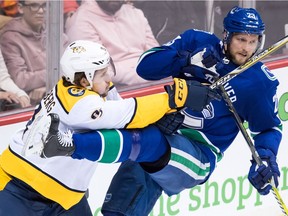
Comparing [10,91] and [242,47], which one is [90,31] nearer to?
[10,91]

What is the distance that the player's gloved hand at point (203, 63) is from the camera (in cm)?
444

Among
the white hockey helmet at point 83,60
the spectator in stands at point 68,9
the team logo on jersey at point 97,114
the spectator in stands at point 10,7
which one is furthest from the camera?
the spectator in stands at point 68,9

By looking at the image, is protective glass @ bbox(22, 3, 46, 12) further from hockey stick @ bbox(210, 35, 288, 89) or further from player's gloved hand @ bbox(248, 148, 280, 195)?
player's gloved hand @ bbox(248, 148, 280, 195)

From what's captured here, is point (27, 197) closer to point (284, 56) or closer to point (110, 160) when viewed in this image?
point (110, 160)

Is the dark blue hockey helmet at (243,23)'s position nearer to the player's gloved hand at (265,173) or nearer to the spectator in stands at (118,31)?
the player's gloved hand at (265,173)

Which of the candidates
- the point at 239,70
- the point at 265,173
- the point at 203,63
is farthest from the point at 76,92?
the point at 265,173

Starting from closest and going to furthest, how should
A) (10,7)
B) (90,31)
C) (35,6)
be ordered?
1. (10,7)
2. (35,6)
3. (90,31)

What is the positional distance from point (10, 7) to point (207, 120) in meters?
1.15

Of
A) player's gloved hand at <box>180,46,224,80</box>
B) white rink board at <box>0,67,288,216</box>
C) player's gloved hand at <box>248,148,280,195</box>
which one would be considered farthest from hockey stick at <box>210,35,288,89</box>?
white rink board at <box>0,67,288,216</box>

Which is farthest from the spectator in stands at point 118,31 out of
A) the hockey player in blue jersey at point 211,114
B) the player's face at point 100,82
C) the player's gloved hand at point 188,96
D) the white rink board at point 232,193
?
the player's gloved hand at point 188,96

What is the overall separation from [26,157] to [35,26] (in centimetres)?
119

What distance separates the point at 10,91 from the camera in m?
5.41

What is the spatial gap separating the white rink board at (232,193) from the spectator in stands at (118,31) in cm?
61

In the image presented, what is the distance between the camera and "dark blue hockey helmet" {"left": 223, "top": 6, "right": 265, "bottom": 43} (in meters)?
4.53
